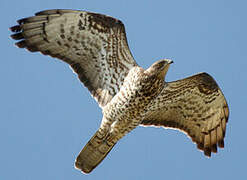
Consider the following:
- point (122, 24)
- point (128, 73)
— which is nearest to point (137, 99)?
point (128, 73)

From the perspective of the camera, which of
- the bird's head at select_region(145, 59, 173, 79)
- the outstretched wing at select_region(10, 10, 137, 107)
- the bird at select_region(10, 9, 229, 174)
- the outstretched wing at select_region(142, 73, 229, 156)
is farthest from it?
the outstretched wing at select_region(142, 73, 229, 156)

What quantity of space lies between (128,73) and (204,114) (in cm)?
198

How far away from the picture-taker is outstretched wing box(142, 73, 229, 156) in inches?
483

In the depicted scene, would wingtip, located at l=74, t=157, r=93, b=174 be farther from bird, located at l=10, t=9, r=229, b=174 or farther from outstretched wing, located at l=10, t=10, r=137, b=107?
outstretched wing, located at l=10, t=10, r=137, b=107

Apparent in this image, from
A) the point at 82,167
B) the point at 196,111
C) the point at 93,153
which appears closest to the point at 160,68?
the point at 196,111

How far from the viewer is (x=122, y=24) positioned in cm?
1198

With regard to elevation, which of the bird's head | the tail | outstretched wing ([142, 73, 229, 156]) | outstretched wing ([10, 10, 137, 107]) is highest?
outstretched wing ([10, 10, 137, 107])

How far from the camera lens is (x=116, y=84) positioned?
1240 centimetres

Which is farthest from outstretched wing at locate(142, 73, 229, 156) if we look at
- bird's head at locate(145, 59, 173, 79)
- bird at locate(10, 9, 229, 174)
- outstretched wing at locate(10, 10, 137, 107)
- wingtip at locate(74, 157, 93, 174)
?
wingtip at locate(74, 157, 93, 174)

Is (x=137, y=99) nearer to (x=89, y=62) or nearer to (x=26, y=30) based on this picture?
(x=89, y=62)

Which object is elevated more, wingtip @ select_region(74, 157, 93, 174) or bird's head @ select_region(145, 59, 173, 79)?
bird's head @ select_region(145, 59, 173, 79)

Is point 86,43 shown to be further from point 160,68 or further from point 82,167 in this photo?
point 82,167

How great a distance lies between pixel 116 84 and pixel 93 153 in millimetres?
1577

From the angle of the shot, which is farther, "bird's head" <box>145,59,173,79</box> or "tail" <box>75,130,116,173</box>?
"tail" <box>75,130,116,173</box>
